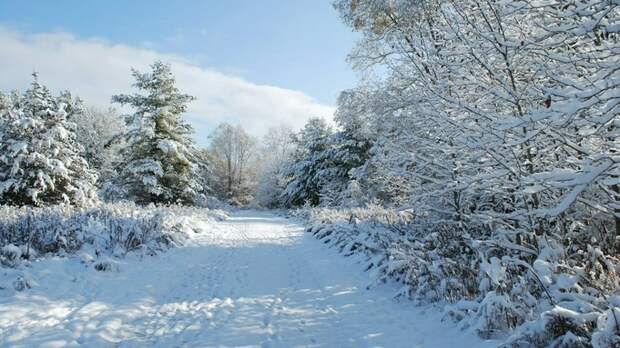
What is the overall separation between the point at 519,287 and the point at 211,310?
12.2 feet

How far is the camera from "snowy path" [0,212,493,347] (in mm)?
4438

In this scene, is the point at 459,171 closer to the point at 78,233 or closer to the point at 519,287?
the point at 519,287

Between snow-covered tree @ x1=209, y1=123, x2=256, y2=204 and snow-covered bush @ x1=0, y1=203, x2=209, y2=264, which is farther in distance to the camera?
snow-covered tree @ x1=209, y1=123, x2=256, y2=204

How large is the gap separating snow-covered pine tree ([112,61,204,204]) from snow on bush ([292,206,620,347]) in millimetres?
17750

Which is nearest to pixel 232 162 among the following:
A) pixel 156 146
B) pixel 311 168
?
pixel 311 168

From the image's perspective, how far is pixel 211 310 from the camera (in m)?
5.48

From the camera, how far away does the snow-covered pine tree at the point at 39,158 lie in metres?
17.2

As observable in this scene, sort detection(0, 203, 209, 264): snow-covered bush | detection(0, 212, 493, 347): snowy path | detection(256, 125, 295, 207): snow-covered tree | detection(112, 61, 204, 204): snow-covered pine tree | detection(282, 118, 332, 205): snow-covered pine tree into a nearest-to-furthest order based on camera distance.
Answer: detection(0, 212, 493, 347): snowy path → detection(0, 203, 209, 264): snow-covered bush → detection(112, 61, 204, 204): snow-covered pine tree → detection(282, 118, 332, 205): snow-covered pine tree → detection(256, 125, 295, 207): snow-covered tree

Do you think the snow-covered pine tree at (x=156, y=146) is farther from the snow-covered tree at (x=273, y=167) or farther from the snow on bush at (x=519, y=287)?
the snow on bush at (x=519, y=287)

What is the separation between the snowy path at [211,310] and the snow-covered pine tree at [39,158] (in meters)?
12.1

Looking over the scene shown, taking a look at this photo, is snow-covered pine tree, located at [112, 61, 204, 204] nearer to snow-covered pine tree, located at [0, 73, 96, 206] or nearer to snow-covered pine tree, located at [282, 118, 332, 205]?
snow-covered pine tree, located at [0, 73, 96, 206]

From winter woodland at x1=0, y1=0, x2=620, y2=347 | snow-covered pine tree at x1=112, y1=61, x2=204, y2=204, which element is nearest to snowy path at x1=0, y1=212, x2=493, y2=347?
winter woodland at x1=0, y1=0, x2=620, y2=347

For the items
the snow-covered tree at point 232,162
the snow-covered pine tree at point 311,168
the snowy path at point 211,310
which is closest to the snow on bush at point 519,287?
the snowy path at point 211,310

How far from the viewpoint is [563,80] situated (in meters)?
2.96
